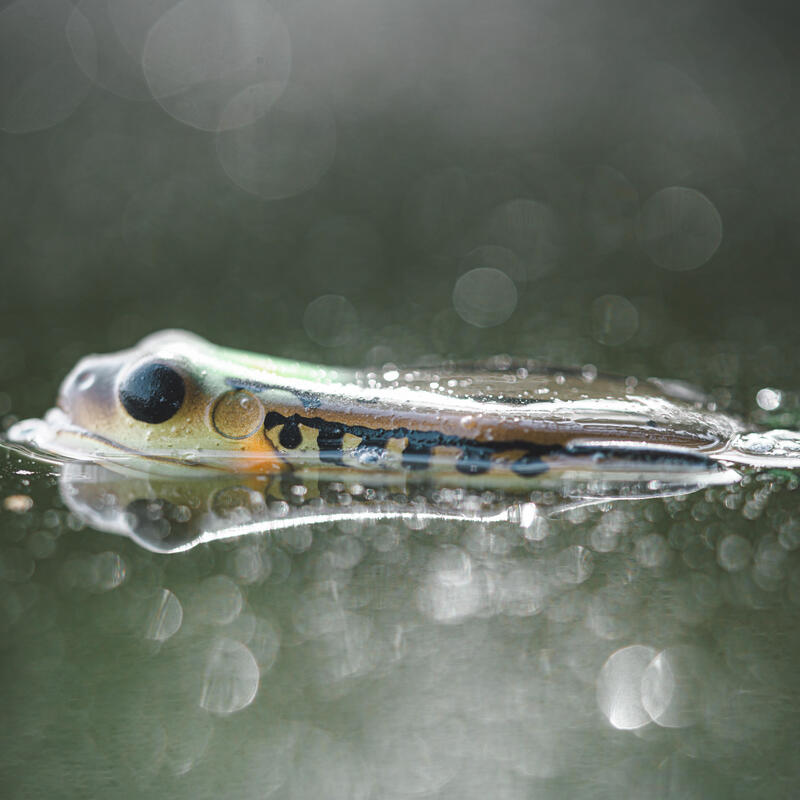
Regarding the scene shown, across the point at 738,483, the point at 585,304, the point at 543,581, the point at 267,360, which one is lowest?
the point at 543,581

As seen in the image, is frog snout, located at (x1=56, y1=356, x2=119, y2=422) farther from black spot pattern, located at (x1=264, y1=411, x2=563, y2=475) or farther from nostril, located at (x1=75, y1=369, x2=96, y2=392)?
black spot pattern, located at (x1=264, y1=411, x2=563, y2=475)

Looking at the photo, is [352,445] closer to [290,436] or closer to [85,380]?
[290,436]

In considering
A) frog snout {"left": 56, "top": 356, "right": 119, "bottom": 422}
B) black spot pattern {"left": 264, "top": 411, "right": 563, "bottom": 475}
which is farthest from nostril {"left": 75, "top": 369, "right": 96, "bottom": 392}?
black spot pattern {"left": 264, "top": 411, "right": 563, "bottom": 475}

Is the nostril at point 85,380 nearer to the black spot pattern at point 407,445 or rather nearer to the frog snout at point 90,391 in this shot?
the frog snout at point 90,391

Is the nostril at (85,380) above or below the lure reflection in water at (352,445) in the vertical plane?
above

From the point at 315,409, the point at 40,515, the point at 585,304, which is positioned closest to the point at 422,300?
the point at 585,304

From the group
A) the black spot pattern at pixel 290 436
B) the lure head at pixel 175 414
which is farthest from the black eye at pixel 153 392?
the black spot pattern at pixel 290 436

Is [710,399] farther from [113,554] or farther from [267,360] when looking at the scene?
[113,554]

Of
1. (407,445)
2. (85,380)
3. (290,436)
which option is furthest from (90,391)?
(407,445)
